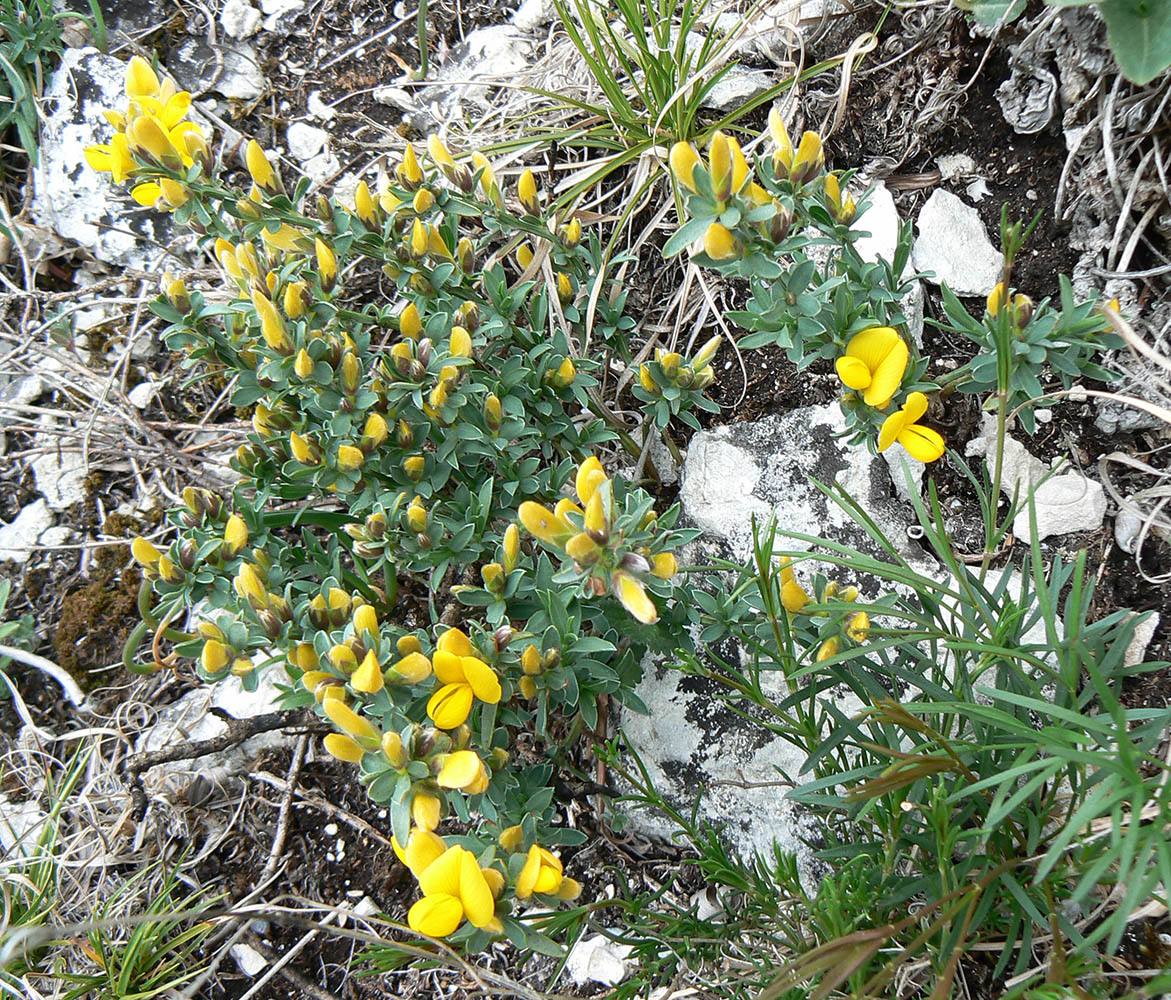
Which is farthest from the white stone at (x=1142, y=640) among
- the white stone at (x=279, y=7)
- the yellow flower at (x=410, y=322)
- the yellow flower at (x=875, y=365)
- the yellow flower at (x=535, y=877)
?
the white stone at (x=279, y=7)

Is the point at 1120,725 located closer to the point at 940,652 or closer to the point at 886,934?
the point at 886,934

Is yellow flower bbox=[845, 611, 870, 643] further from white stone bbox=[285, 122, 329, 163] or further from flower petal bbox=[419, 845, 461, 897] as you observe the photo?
white stone bbox=[285, 122, 329, 163]

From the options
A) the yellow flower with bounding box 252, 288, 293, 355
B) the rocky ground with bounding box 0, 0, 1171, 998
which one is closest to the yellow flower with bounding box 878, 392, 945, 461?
the rocky ground with bounding box 0, 0, 1171, 998

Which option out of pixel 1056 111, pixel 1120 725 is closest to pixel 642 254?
pixel 1056 111

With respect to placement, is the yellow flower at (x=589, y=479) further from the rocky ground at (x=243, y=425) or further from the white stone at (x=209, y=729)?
the white stone at (x=209, y=729)

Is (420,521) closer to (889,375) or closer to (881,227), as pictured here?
(889,375)
